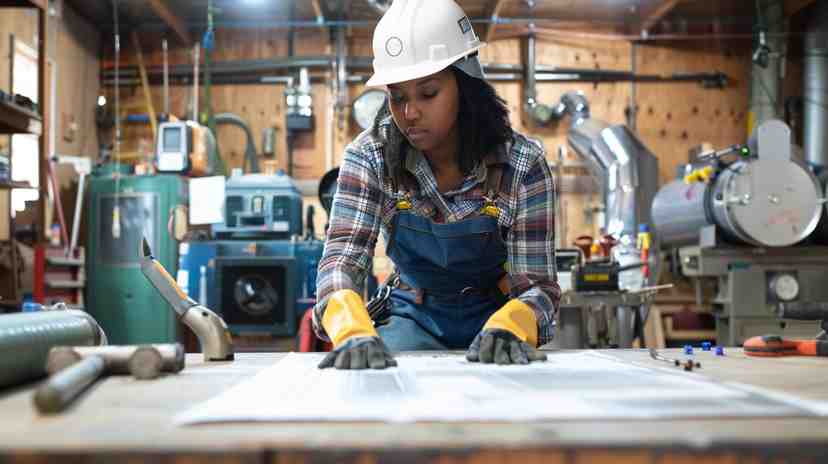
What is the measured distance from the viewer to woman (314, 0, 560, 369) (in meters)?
1.72

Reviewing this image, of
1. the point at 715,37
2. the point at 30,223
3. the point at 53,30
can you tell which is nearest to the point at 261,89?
the point at 53,30

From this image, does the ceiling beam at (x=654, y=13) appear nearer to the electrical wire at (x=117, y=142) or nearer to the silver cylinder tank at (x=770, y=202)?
the silver cylinder tank at (x=770, y=202)

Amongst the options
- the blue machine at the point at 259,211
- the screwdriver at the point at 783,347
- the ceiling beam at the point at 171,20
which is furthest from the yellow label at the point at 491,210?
the ceiling beam at the point at 171,20

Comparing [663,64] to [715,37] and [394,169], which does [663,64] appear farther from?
[394,169]

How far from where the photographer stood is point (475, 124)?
1.83 meters

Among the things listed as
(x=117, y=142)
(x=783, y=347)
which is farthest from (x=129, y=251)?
(x=783, y=347)

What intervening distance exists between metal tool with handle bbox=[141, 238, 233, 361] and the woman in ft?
0.93

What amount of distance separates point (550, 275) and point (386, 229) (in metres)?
0.41

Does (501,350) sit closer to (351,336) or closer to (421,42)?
(351,336)

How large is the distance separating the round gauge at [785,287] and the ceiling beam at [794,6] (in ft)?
9.00

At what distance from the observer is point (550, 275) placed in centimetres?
176

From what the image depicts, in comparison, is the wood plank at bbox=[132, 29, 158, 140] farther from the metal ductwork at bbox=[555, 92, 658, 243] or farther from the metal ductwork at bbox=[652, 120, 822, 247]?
the metal ductwork at bbox=[652, 120, 822, 247]

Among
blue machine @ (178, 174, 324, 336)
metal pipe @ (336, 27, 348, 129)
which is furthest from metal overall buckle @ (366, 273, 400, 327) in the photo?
metal pipe @ (336, 27, 348, 129)

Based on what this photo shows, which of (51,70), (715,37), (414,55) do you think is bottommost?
(414,55)
